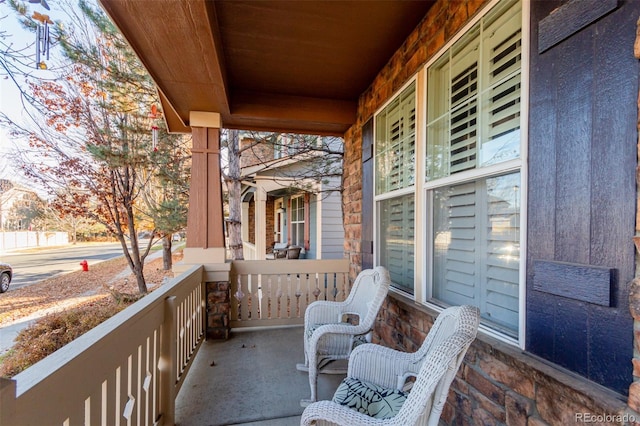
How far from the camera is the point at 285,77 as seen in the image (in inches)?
123

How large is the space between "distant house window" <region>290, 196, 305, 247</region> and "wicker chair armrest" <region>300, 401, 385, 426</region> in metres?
7.57

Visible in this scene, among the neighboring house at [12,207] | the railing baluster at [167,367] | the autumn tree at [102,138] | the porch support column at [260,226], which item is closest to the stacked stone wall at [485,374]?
the railing baluster at [167,367]

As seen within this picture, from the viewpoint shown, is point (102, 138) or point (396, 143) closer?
point (396, 143)

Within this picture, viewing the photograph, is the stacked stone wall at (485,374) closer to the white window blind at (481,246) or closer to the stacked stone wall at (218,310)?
the white window blind at (481,246)

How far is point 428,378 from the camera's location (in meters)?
1.11

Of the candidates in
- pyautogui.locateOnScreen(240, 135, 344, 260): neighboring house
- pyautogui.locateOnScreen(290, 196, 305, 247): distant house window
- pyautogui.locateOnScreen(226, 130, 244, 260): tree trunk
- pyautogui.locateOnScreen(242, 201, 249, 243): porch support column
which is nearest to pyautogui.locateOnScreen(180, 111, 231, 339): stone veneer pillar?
pyautogui.locateOnScreen(240, 135, 344, 260): neighboring house

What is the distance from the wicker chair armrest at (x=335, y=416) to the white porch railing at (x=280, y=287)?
261 cm

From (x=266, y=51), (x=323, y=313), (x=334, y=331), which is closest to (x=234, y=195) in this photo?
(x=266, y=51)

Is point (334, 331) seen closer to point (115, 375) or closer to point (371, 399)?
point (371, 399)

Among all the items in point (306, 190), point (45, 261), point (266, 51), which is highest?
point (266, 51)

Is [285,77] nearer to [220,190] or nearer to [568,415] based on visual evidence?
[220,190]

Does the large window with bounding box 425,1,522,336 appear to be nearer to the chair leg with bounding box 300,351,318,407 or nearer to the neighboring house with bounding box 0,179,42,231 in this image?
the chair leg with bounding box 300,351,318,407

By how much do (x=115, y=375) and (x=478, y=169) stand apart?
2.10m

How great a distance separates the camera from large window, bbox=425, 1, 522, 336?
5.05 feet
